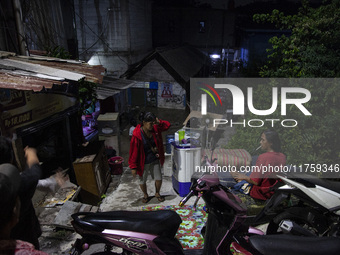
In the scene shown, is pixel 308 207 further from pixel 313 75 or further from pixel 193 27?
pixel 193 27

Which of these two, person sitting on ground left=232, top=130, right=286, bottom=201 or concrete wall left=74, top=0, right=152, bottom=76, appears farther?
concrete wall left=74, top=0, right=152, bottom=76

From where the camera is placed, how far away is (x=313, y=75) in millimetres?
7695

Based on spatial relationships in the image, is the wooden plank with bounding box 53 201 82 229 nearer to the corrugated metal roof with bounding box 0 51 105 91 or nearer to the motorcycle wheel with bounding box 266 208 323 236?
the corrugated metal roof with bounding box 0 51 105 91

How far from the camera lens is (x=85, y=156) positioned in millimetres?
6414

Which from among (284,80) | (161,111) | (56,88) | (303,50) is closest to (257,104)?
(284,80)

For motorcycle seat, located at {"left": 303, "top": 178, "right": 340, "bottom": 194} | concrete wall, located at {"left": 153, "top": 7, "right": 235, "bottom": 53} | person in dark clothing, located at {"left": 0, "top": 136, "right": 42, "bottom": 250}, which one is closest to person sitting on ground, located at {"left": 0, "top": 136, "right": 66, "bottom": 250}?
person in dark clothing, located at {"left": 0, "top": 136, "right": 42, "bottom": 250}

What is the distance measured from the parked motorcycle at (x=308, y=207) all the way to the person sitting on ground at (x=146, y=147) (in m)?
2.62

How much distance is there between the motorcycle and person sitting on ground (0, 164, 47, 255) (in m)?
1.12

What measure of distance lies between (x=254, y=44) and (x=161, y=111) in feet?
39.9

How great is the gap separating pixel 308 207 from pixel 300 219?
26cm

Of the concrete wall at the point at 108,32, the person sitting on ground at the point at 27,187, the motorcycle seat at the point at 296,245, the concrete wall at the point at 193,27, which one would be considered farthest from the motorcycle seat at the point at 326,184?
the concrete wall at the point at 193,27

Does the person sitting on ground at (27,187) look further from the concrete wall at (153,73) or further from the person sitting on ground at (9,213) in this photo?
the concrete wall at (153,73)

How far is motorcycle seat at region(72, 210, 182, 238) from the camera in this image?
2955mm

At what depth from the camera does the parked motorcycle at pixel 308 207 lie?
12.2 feet
